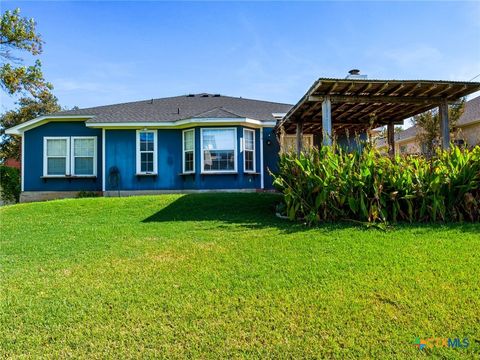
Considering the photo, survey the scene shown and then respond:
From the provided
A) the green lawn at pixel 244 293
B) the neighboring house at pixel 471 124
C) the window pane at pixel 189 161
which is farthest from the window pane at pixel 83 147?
the neighboring house at pixel 471 124

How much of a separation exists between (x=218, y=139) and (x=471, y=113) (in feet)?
46.2

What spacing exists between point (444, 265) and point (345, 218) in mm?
2060

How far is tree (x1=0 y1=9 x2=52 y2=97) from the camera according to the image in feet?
45.9

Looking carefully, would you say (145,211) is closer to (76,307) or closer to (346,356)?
(76,307)

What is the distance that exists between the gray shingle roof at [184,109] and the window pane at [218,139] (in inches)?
22.1

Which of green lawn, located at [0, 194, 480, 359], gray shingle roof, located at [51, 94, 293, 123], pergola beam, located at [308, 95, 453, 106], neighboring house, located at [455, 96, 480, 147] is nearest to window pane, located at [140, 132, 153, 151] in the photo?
gray shingle roof, located at [51, 94, 293, 123]

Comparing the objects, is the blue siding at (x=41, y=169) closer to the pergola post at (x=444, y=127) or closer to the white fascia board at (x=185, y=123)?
the white fascia board at (x=185, y=123)

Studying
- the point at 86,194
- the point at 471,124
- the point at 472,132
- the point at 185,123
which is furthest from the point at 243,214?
the point at 472,132

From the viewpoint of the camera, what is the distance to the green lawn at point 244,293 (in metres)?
2.61

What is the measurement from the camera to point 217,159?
12.4 m

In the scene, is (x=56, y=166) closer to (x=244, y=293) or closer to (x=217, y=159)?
(x=217, y=159)

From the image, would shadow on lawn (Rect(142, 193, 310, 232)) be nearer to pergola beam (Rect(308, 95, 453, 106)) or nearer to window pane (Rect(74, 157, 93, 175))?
pergola beam (Rect(308, 95, 453, 106))

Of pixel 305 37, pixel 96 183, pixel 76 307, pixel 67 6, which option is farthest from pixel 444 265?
pixel 96 183

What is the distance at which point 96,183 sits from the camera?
13297mm
